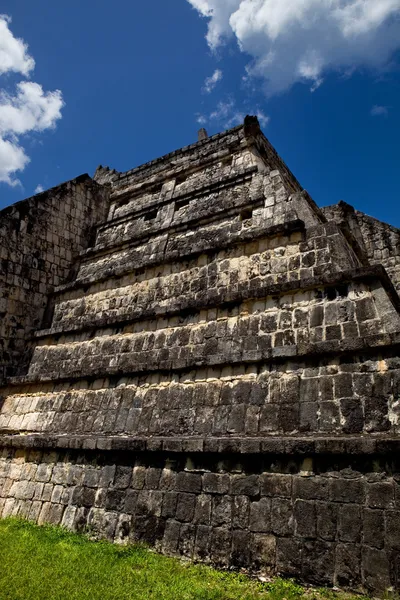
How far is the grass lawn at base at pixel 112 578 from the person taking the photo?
151 inches

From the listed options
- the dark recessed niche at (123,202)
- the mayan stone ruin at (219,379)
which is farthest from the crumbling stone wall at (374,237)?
the dark recessed niche at (123,202)

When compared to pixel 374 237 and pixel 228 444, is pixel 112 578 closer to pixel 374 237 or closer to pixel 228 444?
pixel 228 444

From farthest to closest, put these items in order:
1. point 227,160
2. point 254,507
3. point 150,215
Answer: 1. point 150,215
2. point 227,160
3. point 254,507

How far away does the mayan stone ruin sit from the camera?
4406mm

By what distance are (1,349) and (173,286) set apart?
4.33 metres

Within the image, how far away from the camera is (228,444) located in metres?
5.12

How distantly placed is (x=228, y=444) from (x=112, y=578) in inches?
75.7

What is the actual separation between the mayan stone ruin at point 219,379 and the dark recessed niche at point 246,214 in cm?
2

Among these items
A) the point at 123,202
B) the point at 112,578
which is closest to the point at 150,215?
the point at 123,202

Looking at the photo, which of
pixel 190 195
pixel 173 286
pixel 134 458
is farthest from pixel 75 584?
pixel 190 195

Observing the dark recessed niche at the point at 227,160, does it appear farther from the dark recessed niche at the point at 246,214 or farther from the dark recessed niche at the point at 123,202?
the dark recessed niche at the point at 123,202

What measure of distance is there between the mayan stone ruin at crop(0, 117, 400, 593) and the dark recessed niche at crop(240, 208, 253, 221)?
0.07 ft

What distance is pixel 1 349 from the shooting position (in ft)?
29.6

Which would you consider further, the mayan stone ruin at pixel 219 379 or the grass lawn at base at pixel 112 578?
the mayan stone ruin at pixel 219 379
